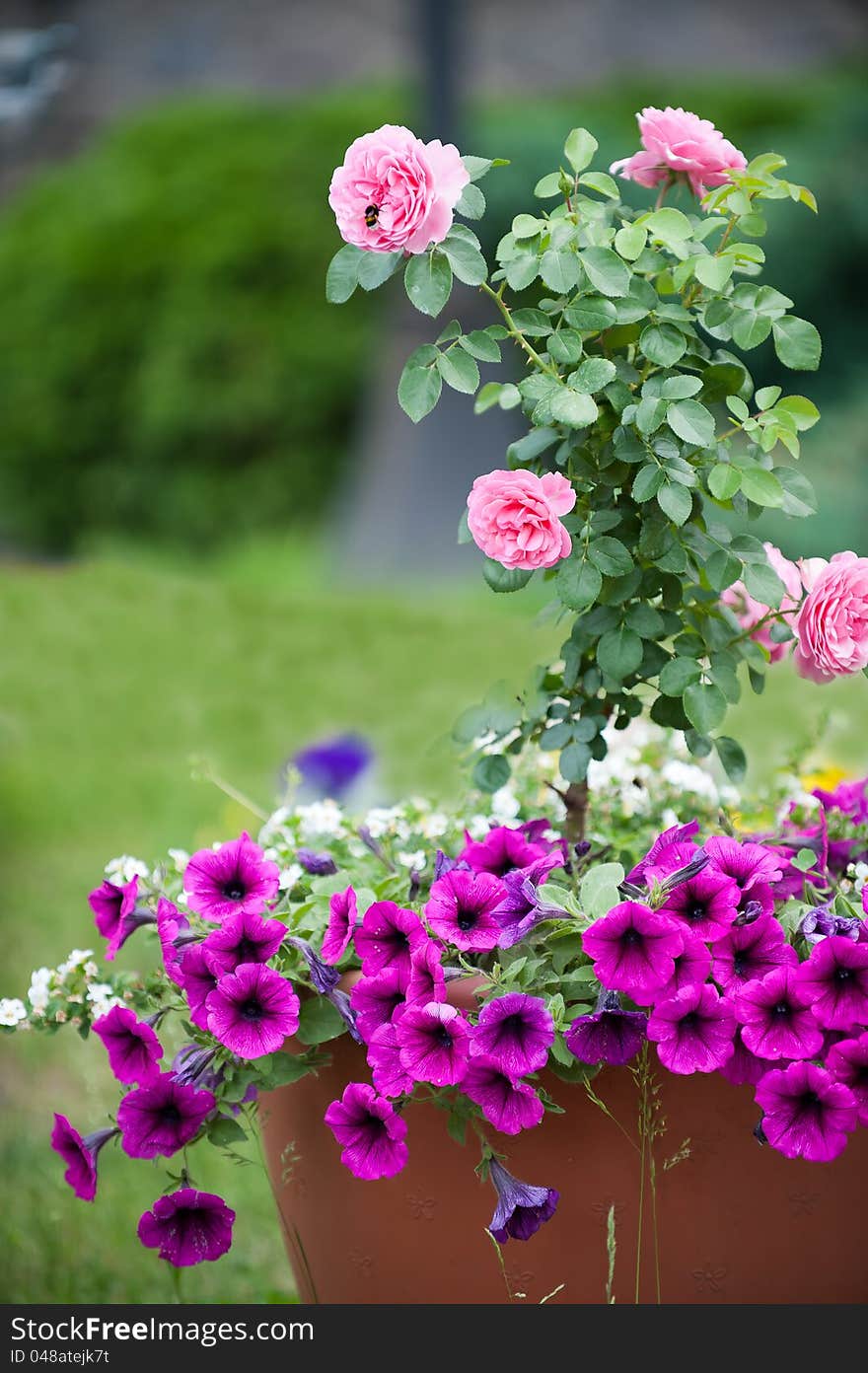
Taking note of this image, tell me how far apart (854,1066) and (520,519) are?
0.47 metres

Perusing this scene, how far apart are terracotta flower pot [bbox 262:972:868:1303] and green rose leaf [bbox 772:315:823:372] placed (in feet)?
1.89

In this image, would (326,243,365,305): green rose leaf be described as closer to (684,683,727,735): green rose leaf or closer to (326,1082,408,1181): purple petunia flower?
(684,683,727,735): green rose leaf

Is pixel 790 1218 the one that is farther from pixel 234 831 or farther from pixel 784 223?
pixel 784 223

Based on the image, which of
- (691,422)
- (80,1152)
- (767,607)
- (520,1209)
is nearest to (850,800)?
(767,607)

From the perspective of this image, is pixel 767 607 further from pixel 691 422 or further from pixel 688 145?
pixel 688 145

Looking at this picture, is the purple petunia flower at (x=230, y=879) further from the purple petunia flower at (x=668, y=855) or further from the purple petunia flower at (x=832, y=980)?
the purple petunia flower at (x=832, y=980)

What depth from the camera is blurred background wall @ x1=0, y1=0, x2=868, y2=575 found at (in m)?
4.88

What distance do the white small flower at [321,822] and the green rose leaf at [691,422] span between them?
503 mm

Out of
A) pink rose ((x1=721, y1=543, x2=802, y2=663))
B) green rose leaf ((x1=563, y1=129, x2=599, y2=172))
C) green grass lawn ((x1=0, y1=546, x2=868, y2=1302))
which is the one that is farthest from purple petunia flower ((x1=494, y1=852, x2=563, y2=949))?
green grass lawn ((x1=0, y1=546, x2=868, y2=1302))

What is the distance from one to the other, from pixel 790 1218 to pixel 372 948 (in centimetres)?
39

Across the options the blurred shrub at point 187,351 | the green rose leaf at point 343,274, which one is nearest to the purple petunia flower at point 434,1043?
the green rose leaf at point 343,274

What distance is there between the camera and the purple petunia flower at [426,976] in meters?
1.05
